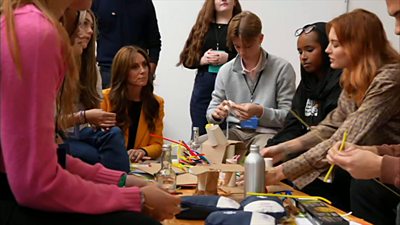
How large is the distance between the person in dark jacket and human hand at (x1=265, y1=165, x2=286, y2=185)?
790mm

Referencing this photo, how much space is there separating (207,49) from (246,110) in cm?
96

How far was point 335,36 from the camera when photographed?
2273mm

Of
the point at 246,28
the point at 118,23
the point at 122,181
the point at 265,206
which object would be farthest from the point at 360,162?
the point at 118,23

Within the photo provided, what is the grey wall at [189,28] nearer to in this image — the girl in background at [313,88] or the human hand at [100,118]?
the girl in background at [313,88]

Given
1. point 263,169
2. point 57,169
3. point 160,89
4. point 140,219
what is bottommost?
point 160,89

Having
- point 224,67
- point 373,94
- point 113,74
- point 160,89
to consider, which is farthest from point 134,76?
point 160,89

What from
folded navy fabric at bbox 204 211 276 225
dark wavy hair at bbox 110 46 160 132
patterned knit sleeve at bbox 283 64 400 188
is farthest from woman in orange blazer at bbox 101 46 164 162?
folded navy fabric at bbox 204 211 276 225

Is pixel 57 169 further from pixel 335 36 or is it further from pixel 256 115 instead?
pixel 256 115

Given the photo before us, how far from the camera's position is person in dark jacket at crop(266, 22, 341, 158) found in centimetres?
273

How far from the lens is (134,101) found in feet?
9.29

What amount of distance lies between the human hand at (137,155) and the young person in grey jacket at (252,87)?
0.47 m

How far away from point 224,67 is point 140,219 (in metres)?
2.15

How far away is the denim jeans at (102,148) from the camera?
213 centimetres

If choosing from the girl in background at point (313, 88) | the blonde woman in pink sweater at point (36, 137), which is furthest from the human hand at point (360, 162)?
the girl in background at point (313, 88)
